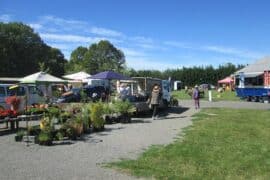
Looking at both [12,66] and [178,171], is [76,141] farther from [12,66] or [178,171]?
[12,66]

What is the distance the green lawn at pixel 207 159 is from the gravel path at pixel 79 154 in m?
0.56

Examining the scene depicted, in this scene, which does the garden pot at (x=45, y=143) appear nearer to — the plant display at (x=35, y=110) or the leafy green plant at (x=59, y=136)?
the leafy green plant at (x=59, y=136)

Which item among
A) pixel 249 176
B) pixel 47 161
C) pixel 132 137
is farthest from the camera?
pixel 132 137

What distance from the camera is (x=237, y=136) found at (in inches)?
563

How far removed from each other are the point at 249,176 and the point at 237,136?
587 centimetres

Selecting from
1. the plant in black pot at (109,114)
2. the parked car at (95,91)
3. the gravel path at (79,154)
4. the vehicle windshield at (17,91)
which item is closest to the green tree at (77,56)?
the parked car at (95,91)

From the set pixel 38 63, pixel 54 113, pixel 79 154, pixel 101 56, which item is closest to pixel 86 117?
pixel 54 113

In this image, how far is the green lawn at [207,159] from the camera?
28.7ft

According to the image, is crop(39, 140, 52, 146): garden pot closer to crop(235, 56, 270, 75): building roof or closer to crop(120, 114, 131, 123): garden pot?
crop(120, 114, 131, 123): garden pot

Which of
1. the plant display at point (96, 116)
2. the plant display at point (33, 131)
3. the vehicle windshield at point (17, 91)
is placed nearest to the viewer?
the plant display at point (33, 131)

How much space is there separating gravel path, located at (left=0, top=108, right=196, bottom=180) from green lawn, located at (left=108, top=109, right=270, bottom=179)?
56cm

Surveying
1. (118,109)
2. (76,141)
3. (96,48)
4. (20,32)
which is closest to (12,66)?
(20,32)

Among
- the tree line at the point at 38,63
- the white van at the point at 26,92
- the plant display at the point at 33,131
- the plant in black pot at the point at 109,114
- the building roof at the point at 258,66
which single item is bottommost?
the plant display at the point at 33,131

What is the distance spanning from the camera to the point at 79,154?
1087 centimetres
